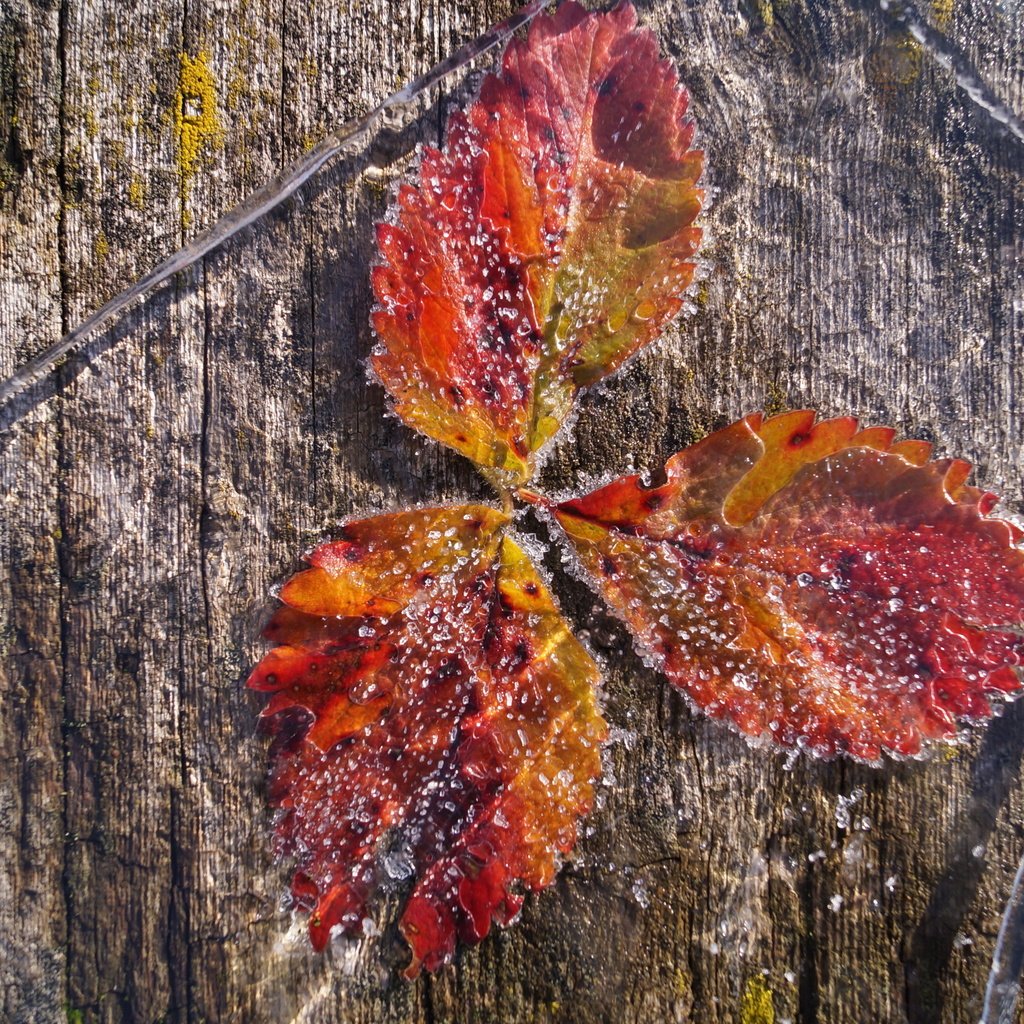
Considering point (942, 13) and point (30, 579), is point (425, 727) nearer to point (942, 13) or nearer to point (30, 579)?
point (30, 579)

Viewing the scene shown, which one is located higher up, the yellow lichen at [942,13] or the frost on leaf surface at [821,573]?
the yellow lichen at [942,13]

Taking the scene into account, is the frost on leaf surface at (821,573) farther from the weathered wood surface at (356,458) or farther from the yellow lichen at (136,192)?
the yellow lichen at (136,192)

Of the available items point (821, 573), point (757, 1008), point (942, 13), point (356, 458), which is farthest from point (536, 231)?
point (757, 1008)

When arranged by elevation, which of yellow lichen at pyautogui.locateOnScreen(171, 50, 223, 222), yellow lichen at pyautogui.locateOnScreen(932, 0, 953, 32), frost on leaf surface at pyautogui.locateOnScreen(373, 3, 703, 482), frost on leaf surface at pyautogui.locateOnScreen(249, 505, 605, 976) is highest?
yellow lichen at pyautogui.locateOnScreen(932, 0, 953, 32)

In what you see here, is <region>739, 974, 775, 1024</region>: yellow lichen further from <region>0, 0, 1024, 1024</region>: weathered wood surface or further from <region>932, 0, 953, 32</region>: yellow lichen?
<region>932, 0, 953, 32</region>: yellow lichen

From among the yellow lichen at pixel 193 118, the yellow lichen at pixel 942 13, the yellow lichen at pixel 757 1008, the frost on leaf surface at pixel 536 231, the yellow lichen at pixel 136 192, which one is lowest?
the yellow lichen at pixel 757 1008

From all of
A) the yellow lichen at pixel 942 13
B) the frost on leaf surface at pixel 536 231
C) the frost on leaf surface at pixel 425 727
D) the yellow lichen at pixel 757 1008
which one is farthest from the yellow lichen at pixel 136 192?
the yellow lichen at pixel 757 1008

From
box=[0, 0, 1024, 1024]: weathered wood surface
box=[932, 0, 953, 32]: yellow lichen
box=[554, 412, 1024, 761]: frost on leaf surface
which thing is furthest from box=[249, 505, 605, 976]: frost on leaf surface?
box=[932, 0, 953, 32]: yellow lichen

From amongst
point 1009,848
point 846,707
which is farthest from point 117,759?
point 1009,848

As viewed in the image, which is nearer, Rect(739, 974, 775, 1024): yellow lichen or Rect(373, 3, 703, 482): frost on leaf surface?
Rect(373, 3, 703, 482): frost on leaf surface
